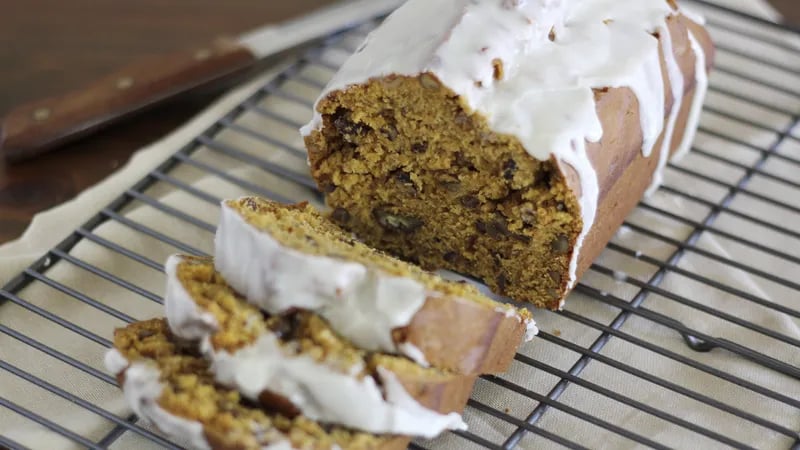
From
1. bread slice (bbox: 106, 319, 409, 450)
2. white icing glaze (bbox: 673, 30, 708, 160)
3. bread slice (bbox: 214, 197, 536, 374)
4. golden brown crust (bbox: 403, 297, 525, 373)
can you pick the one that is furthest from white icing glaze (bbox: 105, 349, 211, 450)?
white icing glaze (bbox: 673, 30, 708, 160)

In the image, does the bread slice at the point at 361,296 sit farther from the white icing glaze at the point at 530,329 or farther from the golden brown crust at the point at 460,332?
the white icing glaze at the point at 530,329

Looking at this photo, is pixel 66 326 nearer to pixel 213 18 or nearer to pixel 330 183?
pixel 330 183

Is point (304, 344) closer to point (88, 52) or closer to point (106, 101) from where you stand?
point (106, 101)

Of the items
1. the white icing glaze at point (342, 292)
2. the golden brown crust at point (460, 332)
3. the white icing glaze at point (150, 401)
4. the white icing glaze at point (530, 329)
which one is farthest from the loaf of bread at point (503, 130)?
the white icing glaze at point (150, 401)

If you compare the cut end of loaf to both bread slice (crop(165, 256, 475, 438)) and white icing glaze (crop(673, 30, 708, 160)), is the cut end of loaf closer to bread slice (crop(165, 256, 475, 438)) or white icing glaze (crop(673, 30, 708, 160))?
bread slice (crop(165, 256, 475, 438))

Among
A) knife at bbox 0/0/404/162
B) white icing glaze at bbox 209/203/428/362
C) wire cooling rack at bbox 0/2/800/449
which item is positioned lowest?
wire cooling rack at bbox 0/2/800/449

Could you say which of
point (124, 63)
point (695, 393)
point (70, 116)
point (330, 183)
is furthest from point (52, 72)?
point (695, 393)

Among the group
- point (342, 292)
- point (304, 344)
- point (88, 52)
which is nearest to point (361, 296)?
point (342, 292)
